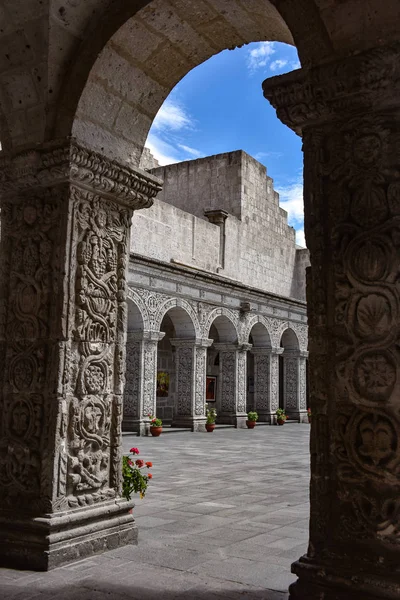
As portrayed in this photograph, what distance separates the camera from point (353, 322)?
9.11ft

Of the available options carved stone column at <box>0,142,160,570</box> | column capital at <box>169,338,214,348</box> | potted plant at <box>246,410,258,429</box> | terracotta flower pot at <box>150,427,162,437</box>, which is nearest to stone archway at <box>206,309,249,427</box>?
potted plant at <box>246,410,258,429</box>

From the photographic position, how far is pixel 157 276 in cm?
1498

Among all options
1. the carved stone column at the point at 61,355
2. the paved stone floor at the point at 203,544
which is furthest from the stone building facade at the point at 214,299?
the carved stone column at the point at 61,355

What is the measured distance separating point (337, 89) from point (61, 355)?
227 centimetres

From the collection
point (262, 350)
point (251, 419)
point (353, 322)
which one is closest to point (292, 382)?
point (262, 350)

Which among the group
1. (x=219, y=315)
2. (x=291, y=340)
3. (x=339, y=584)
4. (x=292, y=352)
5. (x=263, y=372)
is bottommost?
(x=339, y=584)

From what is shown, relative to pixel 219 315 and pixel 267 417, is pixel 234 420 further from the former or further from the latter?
pixel 219 315

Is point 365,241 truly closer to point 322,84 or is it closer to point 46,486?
point 322,84

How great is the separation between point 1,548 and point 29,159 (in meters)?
2.52

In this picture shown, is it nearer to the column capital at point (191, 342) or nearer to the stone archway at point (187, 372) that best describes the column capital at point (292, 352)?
the column capital at point (191, 342)

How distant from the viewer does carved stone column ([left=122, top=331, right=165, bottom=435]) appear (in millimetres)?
14273

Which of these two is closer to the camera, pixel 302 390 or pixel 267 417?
pixel 267 417

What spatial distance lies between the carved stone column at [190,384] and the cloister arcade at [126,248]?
39.1 ft

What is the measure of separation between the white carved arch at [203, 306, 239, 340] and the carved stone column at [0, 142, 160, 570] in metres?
12.4
